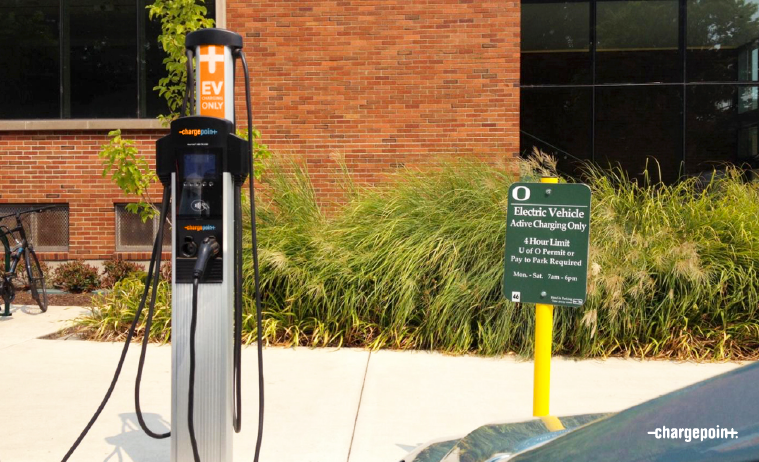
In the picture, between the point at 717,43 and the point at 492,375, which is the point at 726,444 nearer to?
the point at 492,375

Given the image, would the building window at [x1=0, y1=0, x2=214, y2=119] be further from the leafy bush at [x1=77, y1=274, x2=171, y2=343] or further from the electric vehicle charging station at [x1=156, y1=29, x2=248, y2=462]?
the electric vehicle charging station at [x1=156, y1=29, x2=248, y2=462]

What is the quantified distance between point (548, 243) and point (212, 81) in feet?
6.74

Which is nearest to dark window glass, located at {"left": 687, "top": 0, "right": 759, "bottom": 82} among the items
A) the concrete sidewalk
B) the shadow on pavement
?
the concrete sidewalk

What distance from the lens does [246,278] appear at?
7512 millimetres

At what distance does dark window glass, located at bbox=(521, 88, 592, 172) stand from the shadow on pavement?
848 cm

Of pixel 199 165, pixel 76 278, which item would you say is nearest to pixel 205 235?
pixel 199 165

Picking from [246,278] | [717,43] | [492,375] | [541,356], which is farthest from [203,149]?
[717,43]

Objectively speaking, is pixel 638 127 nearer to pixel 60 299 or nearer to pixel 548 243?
pixel 548 243

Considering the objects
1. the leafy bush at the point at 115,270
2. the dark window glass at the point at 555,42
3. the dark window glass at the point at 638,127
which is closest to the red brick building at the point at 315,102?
the leafy bush at the point at 115,270

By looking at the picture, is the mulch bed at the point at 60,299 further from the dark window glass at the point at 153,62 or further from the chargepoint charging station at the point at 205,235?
the chargepoint charging station at the point at 205,235

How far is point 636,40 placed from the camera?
1195cm

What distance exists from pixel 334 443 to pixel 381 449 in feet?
1.11

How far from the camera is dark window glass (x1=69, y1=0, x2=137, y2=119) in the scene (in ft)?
36.9

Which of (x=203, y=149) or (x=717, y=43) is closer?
(x=203, y=149)
